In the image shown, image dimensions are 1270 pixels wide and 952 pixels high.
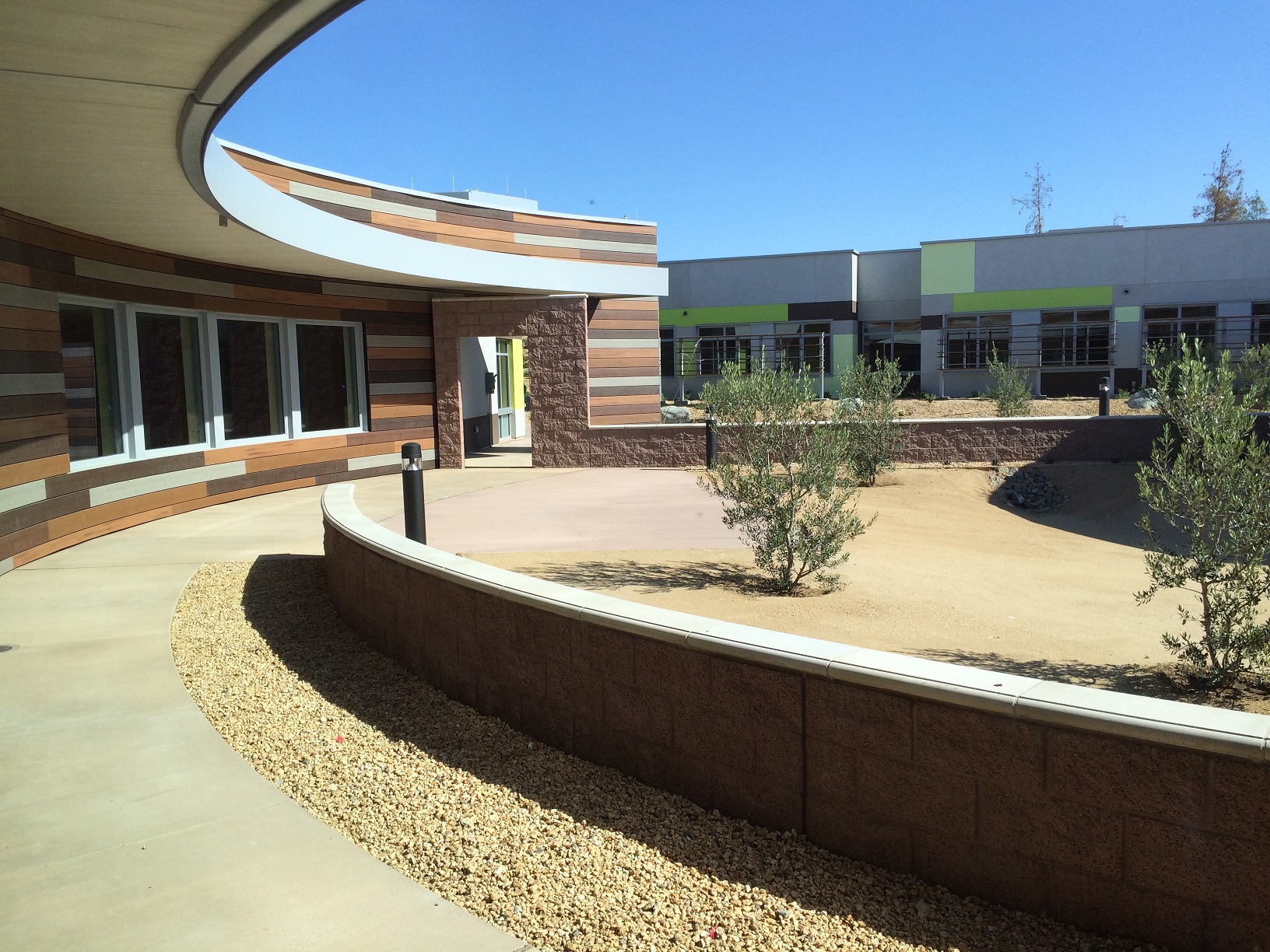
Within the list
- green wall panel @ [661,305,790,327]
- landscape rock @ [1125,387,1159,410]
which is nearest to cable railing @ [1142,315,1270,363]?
landscape rock @ [1125,387,1159,410]

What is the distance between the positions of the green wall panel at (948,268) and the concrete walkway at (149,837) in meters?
31.0

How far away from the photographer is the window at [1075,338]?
3278 centimetres

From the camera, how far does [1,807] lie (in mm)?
4145

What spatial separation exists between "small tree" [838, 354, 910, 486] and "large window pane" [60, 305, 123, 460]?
10.00m

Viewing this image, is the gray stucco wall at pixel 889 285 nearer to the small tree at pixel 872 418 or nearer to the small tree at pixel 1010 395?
the small tree at pixel 1010 395

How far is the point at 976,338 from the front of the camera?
3388 cm

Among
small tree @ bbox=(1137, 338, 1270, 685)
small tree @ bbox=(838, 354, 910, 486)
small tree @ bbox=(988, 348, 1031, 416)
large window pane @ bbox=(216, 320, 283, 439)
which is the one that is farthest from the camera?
small tree @ bbox=(988, 348, 1031, 416)

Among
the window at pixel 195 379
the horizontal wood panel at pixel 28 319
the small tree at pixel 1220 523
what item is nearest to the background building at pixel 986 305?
the window at pixel 195 379

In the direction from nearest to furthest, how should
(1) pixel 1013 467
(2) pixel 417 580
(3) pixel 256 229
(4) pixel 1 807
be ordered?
1. (4) pixel 1 807
2. (2) pixel 417 580
3. (3) pixel 256 229
4. (1) pixel 1013 467

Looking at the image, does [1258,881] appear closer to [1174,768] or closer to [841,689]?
[1174,768]

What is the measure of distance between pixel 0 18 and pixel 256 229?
18.4 feet

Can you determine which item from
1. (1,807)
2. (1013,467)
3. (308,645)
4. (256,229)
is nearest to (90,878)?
(1,807)

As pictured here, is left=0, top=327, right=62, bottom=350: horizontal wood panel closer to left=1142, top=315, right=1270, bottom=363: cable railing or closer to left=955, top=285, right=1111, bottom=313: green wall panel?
left=955, top=285, right=1111, bottom=313: green wall panel

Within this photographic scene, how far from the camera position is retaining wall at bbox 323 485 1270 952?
2914 millimetres
